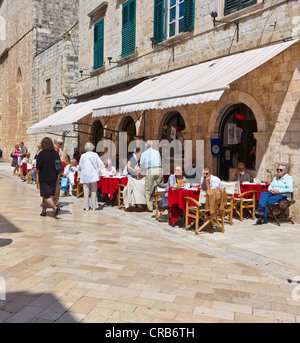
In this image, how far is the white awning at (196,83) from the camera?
→ 696cm

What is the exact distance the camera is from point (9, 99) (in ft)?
95.0

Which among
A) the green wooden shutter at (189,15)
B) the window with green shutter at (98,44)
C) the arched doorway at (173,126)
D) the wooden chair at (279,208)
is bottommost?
the wooden chair at (279,208)

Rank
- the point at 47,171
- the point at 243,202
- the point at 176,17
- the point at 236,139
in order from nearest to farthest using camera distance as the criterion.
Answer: the point at 47,171 → the point at 243,202 → the point at 236,139 → the point at 176,17

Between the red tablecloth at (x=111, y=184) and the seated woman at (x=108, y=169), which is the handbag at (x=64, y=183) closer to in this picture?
the seated woman at (x=108, y=169)

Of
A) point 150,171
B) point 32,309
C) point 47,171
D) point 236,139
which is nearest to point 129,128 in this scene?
point 236,139

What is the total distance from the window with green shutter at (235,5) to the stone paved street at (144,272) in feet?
15.9

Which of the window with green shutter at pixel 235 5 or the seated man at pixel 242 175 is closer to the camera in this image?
the window with green shutter at pixel 235 5

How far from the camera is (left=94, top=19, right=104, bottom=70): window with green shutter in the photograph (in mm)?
15078

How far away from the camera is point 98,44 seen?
1534 centimetres

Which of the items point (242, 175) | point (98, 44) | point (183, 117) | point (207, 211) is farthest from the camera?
point (98, 44)

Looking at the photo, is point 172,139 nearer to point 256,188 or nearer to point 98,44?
point 256,188

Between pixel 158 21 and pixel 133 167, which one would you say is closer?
pixel 133 167

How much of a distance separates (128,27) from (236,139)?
20.7ft

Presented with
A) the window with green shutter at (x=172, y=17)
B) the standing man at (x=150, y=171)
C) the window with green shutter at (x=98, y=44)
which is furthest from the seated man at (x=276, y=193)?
the window with green shutter at (x=98, y=44)
